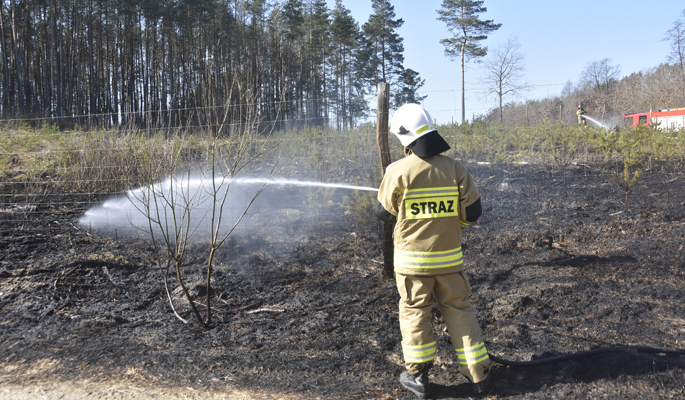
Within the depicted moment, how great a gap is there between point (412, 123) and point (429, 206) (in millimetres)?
573

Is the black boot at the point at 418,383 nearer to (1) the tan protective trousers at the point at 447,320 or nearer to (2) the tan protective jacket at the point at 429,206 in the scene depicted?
(1) the tan protective trousers at the point at 447,320

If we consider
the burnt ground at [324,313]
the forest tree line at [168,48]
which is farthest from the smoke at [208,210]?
the forest tree line at [168,48]

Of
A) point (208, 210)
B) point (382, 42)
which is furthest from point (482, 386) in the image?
point (382, 42)

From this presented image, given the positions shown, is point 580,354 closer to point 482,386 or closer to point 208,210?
point 482,386

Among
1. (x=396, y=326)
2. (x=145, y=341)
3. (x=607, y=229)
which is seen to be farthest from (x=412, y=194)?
(x=607, y=229)

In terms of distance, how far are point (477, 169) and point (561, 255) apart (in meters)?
4.95

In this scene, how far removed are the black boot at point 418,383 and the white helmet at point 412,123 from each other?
1.55 meters

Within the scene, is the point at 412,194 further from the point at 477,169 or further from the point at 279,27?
the point at 279,27

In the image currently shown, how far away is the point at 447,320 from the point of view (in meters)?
2.75

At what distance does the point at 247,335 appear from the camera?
149 inches

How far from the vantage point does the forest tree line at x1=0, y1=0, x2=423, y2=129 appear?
1201 inches

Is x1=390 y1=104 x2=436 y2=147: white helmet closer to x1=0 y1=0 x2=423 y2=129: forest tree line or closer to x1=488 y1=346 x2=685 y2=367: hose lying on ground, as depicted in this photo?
x1=488 y1=346 x2=685 y2=367: hose lying on ground

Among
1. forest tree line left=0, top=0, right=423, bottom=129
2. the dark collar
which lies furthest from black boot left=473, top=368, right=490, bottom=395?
forest tree line left=0, top=0, right=423, bottom=129

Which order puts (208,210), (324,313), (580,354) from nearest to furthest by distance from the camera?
(580,354) < (324,313) < (208,210)
